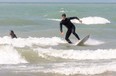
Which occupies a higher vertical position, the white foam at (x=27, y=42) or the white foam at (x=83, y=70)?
the white foam at (x=83, y=70)

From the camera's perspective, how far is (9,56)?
51.1 feet

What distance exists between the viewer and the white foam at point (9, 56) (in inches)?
587

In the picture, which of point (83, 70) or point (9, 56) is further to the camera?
point (9, 56)

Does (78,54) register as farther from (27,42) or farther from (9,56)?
(27,42)

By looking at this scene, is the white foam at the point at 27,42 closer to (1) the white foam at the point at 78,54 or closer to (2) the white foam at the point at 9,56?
(1) the white foam at the point at 78,54

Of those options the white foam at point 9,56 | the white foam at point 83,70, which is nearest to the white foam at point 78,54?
the white foam at point 9,56

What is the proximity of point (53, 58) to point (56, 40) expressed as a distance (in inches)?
257

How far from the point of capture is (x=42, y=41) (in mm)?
22266

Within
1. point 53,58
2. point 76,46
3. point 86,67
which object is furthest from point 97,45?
point 86,67

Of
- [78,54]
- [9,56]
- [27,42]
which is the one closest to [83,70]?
[9,56]

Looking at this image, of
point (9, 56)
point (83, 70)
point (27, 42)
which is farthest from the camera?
point (27, 42)

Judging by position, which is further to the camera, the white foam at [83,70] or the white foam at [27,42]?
the white foam at [27,42]

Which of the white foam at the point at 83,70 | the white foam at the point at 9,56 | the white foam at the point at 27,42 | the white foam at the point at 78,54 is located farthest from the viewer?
the white foam at the point at 27,42

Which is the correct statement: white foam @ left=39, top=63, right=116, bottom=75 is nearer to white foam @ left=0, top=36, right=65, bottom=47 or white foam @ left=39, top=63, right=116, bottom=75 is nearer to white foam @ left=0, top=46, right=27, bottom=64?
white foam @ left=0, top=46, right=27, bottom=64
